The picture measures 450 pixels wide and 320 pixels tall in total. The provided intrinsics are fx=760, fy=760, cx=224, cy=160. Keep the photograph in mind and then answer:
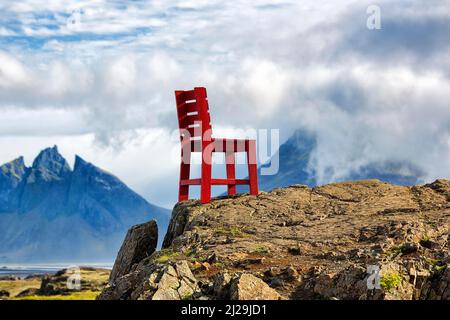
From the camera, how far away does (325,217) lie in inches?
952

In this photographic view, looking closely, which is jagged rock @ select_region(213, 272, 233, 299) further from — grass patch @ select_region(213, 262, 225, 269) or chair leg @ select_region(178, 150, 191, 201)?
chair leg @ select_region(178, 150, 191, 201)

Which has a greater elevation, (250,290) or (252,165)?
(252,165)

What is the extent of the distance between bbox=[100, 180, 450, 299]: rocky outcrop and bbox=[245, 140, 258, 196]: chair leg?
466 millimetres

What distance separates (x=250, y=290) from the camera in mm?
15852

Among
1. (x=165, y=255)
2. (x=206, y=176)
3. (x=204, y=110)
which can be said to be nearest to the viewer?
(x=165, y=255)

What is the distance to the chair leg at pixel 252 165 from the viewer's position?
86.1 ft

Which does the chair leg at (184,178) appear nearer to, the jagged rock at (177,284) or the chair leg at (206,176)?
the chair leg at (206,176)

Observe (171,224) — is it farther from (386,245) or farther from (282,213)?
(386,245)

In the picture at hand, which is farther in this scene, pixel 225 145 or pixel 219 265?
pixel 225 145

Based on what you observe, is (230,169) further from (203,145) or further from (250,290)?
(250,290)

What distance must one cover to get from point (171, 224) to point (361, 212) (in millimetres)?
6657

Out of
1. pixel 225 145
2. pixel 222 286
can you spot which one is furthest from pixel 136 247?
pixel 222 286

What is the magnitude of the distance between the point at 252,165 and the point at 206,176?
1.95 m
